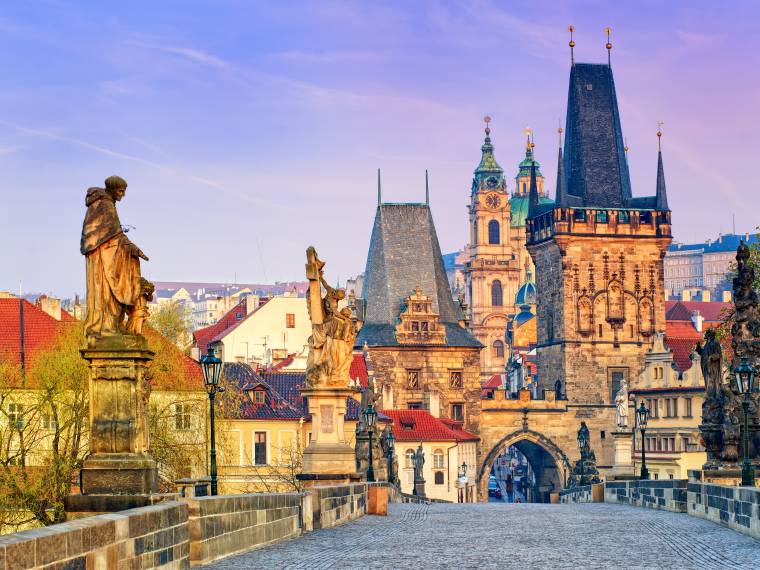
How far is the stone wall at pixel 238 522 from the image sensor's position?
1662 centimetres

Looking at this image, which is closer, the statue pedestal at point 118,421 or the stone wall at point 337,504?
the statue pedestal at point 118,421

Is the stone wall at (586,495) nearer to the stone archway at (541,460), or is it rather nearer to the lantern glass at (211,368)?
the lantern glass at (211,368)

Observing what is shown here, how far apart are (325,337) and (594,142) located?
8920 centimetres

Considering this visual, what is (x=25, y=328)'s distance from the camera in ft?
209

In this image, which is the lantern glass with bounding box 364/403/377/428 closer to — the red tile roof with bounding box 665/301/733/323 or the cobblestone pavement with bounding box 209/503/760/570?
the cobblestone pavement with bounding box 209/503/760/570

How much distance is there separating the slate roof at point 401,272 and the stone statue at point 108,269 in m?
93.2

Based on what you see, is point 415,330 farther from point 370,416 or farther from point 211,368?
point 211,368

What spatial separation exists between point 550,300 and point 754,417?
8562 centimetres

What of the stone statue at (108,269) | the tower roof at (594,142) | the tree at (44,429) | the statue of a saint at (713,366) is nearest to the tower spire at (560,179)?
the tower roof at (594,142)

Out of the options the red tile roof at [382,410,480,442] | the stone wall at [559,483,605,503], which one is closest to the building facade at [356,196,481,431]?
the red tile roof at [382,410,480,442]

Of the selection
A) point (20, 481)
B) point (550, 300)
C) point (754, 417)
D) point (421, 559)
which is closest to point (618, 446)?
point (20, 481)

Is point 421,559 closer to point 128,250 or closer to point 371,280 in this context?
point 128,250

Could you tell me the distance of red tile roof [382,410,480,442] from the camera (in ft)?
315

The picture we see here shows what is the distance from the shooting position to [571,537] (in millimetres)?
22672
